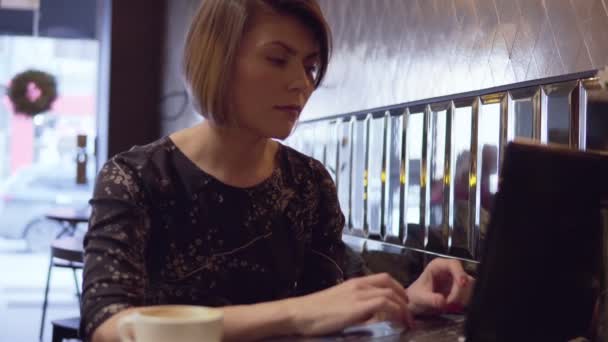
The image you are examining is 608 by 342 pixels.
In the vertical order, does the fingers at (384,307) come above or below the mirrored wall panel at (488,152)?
below

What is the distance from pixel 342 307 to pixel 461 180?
0.82 m

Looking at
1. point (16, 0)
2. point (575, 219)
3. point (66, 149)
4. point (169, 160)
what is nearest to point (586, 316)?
point (575, 219)

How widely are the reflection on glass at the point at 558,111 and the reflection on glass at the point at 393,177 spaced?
58cm

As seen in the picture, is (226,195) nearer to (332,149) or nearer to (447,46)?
(447,46)

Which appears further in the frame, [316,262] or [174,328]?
[316,262]

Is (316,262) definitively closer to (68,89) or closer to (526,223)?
(526,223)

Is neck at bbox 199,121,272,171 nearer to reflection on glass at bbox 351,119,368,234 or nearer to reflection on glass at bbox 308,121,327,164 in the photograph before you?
reflection on glass at bbox 351,119,368,234

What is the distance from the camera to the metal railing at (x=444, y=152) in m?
1.35

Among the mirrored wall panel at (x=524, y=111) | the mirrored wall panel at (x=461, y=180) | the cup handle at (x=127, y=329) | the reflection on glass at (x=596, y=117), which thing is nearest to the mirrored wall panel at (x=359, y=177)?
the mirrored wall panel at (x=461, y=180)

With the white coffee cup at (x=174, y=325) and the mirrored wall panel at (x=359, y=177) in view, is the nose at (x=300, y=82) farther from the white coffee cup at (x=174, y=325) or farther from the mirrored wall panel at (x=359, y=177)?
the mirrored wall panel at (x=359, y=177)

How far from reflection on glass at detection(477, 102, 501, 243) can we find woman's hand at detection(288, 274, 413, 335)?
0.67 m

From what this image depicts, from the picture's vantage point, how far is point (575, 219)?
31.6 inches

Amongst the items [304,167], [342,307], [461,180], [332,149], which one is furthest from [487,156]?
[332,149]

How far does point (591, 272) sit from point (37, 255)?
6.96m
